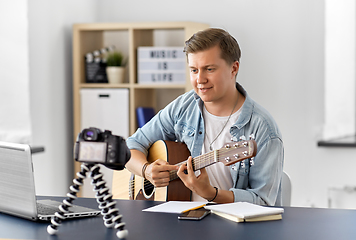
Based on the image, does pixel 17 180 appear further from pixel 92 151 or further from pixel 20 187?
pixel 92 151

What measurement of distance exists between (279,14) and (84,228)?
288cm

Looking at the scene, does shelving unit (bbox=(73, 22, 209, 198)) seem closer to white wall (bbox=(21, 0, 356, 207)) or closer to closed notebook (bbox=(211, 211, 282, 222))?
white wall (bbox=(21, 0, 356, 207))

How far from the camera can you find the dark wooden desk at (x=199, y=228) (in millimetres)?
1095

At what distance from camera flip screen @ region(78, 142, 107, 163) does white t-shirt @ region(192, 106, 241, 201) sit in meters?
0.84

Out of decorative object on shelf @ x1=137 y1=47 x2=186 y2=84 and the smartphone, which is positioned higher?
decorative object on shelf @ x1=137 y1=47 x2=186 y2=84

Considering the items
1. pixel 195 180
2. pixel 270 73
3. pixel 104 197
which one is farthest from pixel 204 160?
pixel 270 73

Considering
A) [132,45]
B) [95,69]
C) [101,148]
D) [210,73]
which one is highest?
→ [132,45]

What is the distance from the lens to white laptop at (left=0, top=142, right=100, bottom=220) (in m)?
1.20

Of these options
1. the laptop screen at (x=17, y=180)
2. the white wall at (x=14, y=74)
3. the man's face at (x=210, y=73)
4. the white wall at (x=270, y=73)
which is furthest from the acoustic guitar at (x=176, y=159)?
the white wall at (x=270, y=73)

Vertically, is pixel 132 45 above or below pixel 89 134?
above

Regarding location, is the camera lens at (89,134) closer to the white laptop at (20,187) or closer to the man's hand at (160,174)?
the white laptop at (20,187)

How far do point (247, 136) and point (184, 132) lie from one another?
1.01 ft

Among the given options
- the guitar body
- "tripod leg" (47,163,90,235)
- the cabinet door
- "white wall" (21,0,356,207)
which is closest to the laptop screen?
"tripod leg" (47,163,90,235)

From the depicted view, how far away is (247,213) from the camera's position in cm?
122
